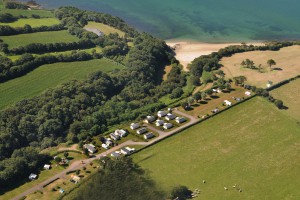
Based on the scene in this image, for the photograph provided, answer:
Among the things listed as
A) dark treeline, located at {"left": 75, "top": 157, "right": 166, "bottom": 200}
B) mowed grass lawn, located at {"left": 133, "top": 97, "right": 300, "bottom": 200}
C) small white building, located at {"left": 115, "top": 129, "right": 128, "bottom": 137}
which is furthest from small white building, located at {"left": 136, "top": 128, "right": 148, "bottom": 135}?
dark treeline, located at {"left": 75, "top": 157, "right": 166, "bottom": 200}

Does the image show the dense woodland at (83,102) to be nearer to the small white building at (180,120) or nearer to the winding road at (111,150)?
the winding road at (111,150)

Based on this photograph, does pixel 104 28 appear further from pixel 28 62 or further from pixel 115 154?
pixel 115 154

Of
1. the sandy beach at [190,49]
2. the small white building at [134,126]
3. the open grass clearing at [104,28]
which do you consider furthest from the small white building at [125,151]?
the open grass clearing at [104,28]

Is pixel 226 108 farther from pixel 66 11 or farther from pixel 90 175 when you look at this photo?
pixel 66 11

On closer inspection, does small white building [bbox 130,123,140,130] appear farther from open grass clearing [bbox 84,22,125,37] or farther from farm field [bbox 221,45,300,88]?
open grass clearing [bbox 84,22,125,37]

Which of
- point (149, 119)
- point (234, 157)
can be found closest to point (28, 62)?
point (149, 119)
